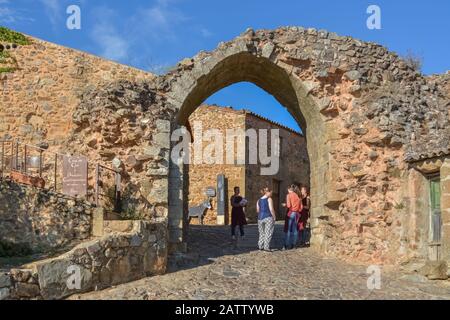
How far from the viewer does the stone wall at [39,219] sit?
841 cm

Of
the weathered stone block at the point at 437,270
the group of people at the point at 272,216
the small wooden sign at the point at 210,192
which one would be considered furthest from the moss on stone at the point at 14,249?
the small wooden sign at the point at 210,192

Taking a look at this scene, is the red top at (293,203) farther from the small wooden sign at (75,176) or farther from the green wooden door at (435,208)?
the small wooden sign at (75,176)

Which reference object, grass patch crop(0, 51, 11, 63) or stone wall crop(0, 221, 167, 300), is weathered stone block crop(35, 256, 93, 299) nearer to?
stone wall crop(0, 221, 167, 300)

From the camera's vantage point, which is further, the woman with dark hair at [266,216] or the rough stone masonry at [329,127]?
the woman with dark hair at [266,216]

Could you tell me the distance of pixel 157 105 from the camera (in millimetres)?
9812

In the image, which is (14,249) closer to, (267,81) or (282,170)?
(267,81)

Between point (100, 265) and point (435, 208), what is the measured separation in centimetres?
575

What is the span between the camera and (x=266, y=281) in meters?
7.73

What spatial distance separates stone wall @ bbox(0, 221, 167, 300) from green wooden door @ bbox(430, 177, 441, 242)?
461 centimetres

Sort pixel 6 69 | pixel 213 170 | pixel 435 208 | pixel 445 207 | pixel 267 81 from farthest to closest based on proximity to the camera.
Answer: pixel 213 170
pixel 6 69
pixel 267 81
pixel 435 208
pixel 445 207

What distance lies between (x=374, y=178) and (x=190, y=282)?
4278 millimetres

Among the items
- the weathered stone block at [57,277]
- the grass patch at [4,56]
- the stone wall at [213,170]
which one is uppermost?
the grass patch at [4,56]

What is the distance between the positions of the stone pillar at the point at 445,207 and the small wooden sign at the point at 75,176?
5.86 metres

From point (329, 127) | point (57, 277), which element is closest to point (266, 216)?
point (329, 127)
